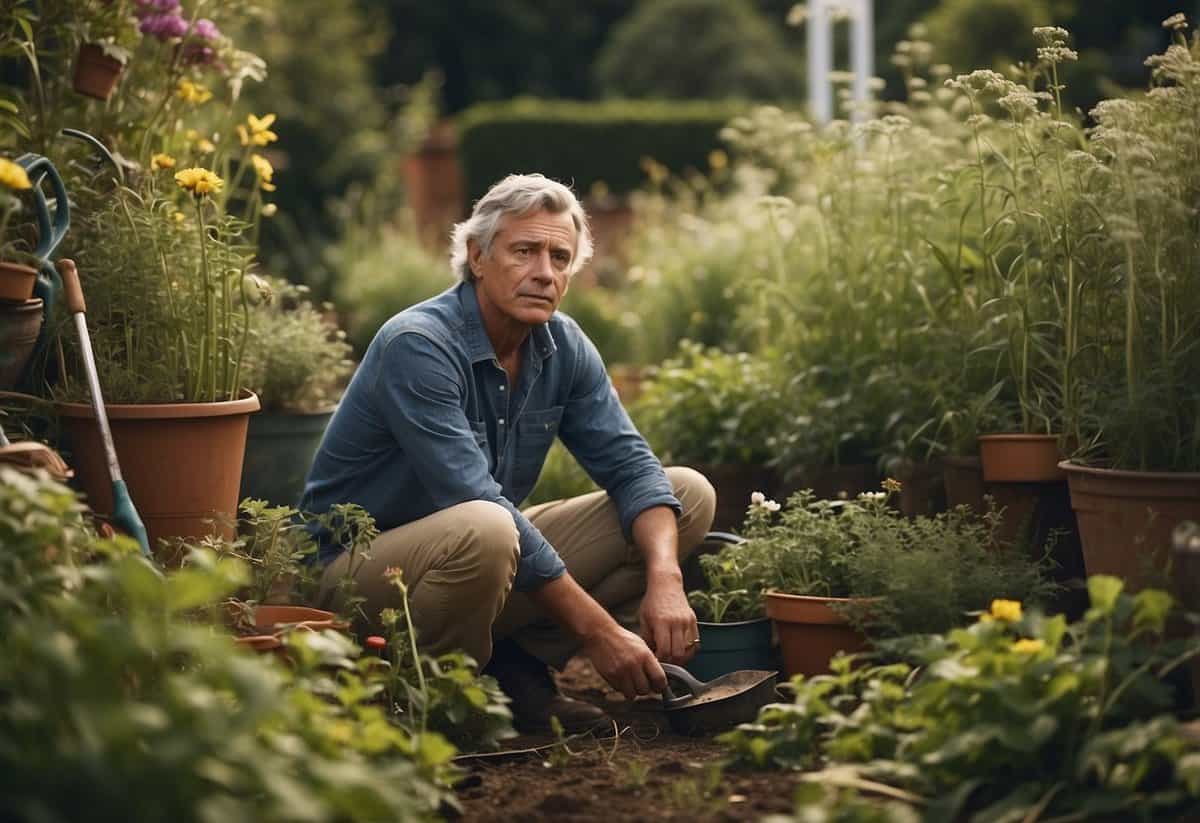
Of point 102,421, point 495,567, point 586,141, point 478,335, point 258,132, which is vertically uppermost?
point 586,141

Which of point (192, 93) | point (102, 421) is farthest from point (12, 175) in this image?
point (192, 93)

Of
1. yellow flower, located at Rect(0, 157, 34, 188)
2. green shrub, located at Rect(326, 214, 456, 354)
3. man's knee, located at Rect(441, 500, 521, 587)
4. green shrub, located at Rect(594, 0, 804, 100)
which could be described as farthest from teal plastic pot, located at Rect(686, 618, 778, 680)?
green shrub, located at Rect(594, 0, 804, 100)

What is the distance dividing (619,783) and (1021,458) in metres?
1.30

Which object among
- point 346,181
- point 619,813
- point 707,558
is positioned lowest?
point 619,813

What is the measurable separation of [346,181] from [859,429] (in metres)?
8.25

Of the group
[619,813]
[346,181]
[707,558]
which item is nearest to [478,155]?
[346,181]

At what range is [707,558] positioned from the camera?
336cm

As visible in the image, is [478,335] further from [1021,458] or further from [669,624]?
[1021,458]

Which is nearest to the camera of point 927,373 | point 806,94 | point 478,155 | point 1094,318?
point 1094,318

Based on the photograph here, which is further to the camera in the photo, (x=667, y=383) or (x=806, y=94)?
(x=806, y=94)

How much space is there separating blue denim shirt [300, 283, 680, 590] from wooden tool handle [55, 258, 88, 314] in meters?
0.61

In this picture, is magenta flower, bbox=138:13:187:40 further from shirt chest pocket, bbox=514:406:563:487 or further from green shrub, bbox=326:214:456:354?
green shrub, bbox=326:214:456:354

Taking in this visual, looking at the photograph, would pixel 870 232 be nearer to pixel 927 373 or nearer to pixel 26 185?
pixel 927 373

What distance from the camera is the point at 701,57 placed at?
23469 mm
